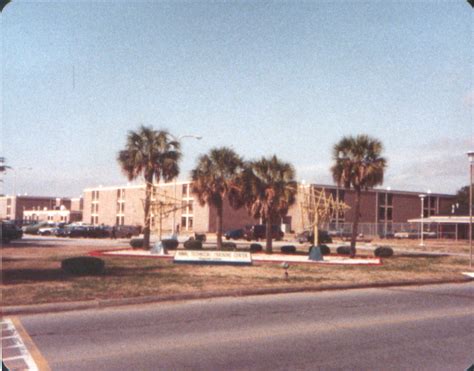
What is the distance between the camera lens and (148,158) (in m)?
31.5

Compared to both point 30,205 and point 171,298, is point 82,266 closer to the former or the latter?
point 171,298

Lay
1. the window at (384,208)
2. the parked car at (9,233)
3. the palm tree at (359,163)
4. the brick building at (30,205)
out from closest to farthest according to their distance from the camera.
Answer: the palm tree at (359,163)
the parked car at (9,233)
the window at (384,208)
the brick building at (30,205)

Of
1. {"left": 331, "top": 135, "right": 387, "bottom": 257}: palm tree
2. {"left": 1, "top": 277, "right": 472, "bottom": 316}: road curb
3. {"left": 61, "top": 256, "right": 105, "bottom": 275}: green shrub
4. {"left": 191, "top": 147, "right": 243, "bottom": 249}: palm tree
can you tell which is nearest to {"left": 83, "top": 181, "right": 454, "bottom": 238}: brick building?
{"left": 191, "top": 147, "right": 243, "bottom": 249}: palm tree

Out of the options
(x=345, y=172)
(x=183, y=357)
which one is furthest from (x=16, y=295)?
(x=345, y=172)

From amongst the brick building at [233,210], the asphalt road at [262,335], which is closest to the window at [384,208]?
the brick building at [233,210]

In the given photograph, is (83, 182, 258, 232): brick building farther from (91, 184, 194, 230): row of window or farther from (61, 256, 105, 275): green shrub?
(61, 256, 105, 275): green shrub

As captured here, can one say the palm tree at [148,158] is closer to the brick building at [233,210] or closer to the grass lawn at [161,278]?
the grass lawn at [161,278]

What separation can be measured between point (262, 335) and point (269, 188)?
22.0 m

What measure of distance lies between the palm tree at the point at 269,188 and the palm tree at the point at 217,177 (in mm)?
898

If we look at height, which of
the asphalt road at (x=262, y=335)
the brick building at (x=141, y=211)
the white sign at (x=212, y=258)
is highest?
the brick building at (x=141, y=211)

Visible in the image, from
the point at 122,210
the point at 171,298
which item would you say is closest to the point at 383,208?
the point at 122,210

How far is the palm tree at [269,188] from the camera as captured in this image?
30891mm

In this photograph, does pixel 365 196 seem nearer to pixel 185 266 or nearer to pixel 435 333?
pixel 185 266

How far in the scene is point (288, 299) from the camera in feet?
45.2
